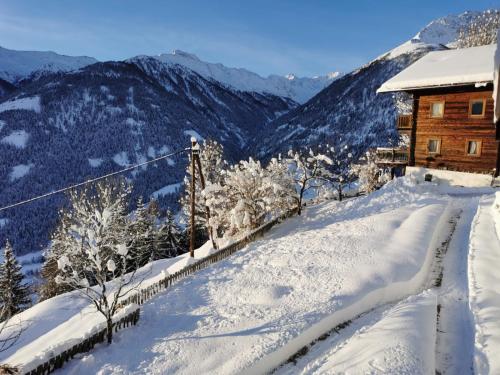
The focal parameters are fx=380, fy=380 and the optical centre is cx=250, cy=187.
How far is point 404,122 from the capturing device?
32.7m

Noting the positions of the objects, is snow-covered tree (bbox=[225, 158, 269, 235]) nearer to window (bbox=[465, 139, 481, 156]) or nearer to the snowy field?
the snowy field

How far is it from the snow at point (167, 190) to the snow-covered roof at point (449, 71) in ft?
495

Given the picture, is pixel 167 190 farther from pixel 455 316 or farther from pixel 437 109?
pixel 455 316

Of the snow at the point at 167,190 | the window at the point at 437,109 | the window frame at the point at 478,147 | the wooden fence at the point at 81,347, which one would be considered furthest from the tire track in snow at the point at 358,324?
the snow at the point at 167,190

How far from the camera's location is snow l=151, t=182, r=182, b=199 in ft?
572

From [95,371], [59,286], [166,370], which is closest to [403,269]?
[166,370]

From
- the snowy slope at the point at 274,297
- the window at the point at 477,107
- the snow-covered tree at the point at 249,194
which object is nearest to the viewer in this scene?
the snowy slope at the point at 274,297

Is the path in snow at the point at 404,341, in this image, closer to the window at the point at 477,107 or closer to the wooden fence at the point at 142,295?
the wooden fence at the point at 142,295

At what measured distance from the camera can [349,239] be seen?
19.3m

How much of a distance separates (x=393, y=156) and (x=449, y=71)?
7.91m

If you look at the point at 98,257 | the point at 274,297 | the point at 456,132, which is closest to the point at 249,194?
the point at 274,297

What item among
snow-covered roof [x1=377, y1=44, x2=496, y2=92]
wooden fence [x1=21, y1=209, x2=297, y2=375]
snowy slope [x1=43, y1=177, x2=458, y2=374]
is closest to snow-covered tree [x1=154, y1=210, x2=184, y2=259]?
wooden fence [x1=21, y1=209, x2=297, y2=375]

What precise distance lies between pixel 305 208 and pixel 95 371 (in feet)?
68.8

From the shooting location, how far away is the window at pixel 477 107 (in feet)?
90.8
